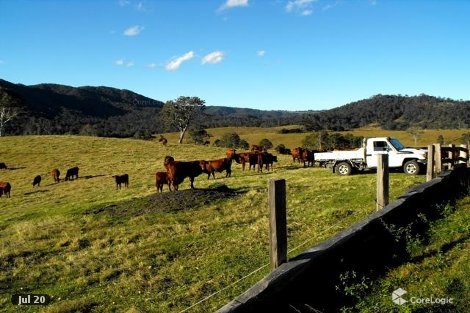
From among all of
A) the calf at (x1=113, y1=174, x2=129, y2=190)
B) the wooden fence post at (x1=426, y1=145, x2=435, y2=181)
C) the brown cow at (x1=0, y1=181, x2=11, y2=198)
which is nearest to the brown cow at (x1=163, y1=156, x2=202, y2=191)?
the calf at (x1=113, y1=174, x2=129, y2=190)

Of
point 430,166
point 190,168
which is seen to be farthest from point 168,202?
point 430,166

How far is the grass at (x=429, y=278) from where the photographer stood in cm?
505

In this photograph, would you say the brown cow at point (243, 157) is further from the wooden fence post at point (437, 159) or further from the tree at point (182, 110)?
the tree at point (182, 110)

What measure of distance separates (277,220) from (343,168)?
19245mm

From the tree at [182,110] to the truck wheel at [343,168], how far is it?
55.3 m

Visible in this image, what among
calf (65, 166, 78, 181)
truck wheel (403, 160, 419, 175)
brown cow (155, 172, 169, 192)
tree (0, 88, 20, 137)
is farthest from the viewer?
tree (0, 88, 20, 137)

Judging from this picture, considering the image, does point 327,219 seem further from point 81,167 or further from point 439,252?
point 81,167

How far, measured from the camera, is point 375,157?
2234 cm

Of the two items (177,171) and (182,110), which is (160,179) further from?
(182,110)

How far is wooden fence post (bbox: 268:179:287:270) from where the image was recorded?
507 centimetres

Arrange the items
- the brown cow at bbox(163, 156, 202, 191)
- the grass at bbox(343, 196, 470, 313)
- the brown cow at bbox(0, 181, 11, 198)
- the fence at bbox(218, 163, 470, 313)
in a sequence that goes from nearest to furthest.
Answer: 1. the fence at bbox(218, 163, 470, 313)
2. the grass at bbox(343, 196, 470, 313)
3. the brown cow at bbox(163, 156, 202, 191)
4. the brown cow at bbox(0, 181, 11, 198)

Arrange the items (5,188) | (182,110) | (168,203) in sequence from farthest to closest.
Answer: (182,110) < (5,188) < (168,203)

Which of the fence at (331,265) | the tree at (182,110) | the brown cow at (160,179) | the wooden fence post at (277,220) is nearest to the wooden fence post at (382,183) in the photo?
the fence at (331,265)

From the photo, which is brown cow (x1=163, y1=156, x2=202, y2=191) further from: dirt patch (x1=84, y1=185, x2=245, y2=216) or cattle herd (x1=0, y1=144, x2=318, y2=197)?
dirt patch (x1=84, y1=185, x2=245, y2=216)
